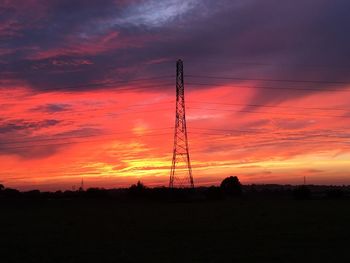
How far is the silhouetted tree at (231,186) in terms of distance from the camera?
5399 inches

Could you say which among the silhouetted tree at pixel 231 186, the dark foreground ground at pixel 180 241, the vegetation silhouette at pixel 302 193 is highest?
the silhouetted tree at pixel 231 186

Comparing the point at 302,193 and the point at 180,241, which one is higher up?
the point at 302,193

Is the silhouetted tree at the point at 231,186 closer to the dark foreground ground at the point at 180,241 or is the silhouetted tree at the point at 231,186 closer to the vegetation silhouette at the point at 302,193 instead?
the vegetation silhouette at the point at 302,193

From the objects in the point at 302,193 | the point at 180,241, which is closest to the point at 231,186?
the point at 302,193

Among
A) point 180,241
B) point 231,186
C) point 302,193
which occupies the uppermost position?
point 231,186

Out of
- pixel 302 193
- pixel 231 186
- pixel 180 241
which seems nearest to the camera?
pixel 180 241

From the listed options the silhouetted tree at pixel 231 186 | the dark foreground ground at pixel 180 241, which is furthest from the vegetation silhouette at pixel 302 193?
the dark foreground ground at pixel 180 241

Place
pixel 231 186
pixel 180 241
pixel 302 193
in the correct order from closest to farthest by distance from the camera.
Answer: pixel 180 241
pixel 302 193
pixel 231 186

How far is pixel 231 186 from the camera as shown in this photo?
466 ft

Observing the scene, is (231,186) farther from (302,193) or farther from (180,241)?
(180,241)

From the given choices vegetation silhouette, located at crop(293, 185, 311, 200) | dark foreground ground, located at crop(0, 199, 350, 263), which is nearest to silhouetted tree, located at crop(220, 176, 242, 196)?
vegetation silhouette, located at crop(293, 185, 311, 200)

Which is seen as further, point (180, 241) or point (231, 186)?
point (231, 186)

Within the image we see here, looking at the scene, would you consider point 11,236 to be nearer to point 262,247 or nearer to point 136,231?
point 136,231

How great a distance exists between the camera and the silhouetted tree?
137 m
